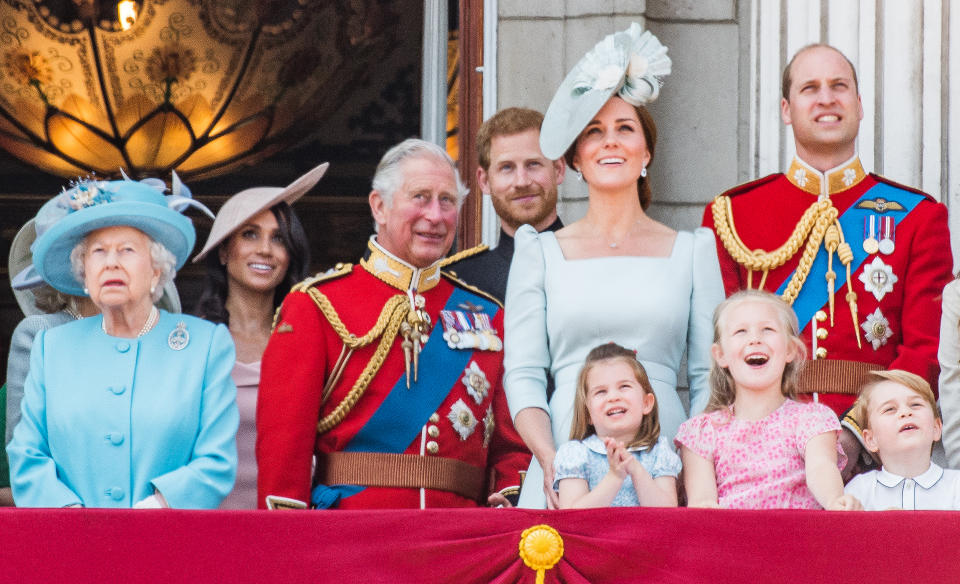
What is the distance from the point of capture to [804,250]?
4.60 metres

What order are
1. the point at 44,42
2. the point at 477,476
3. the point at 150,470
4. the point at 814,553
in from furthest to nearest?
the point at 44,42, the point at 477,476, the point at 150,470, the point at 814,553

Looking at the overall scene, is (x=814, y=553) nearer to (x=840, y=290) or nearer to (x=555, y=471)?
(x=555, y=471)

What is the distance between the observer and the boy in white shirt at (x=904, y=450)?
12.9 ft

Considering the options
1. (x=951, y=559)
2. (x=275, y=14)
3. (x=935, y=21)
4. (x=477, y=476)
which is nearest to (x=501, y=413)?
(x=477, y=476)

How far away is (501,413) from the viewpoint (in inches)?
182

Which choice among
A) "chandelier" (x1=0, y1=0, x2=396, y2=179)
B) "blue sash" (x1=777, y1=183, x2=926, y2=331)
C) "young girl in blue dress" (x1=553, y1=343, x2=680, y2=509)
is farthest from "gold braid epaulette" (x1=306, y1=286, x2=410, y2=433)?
"chandelier" (x1=0, y1=0, x2=396, y2=179)

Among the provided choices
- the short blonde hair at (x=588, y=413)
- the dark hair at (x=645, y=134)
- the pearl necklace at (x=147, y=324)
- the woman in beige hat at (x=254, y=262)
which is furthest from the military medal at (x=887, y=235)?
the pearl necklace at (x=147, y=324)

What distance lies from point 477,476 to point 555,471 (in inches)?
27.0

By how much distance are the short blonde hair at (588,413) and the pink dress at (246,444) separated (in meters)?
1.00

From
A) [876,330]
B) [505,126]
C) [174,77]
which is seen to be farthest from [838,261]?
[174,77]

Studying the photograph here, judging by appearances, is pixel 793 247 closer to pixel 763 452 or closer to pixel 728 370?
pixel 728 370

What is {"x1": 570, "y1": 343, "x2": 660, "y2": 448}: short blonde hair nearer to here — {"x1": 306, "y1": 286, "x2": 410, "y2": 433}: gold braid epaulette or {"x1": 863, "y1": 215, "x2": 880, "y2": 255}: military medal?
{"x1": 306, "y1": 286, "x2": 410, "y2": 433}: gold braid epaulette

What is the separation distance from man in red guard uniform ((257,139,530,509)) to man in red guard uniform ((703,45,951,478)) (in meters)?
0.66

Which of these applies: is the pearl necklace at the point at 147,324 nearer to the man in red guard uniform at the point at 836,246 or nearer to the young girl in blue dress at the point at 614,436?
the young girl in blue dress at the point at 614,436
